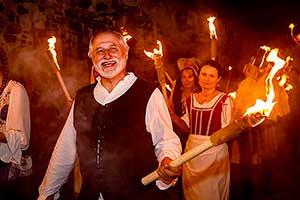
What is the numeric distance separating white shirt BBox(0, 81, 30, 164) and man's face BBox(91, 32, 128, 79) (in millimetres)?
1395

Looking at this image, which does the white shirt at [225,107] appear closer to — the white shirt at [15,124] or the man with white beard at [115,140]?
the man with white beard at [115,140]

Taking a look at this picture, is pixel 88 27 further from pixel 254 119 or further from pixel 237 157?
pixel 254 119

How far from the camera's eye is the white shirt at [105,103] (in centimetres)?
328

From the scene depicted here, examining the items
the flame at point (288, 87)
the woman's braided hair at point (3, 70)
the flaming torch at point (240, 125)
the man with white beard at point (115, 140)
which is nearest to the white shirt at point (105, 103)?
the man with white beard at point (115, 140)

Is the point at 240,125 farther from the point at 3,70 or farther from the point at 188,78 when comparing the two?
the point at 188,78

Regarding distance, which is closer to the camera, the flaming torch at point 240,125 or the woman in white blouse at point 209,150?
the flaming torch at point 240,125

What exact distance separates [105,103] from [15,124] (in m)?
1.52

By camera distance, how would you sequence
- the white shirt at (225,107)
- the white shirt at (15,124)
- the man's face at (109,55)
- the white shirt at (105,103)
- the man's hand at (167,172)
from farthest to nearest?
the white shirt at (225,107), the white shirt at (15,124), the man's face at (109,55), the white shirt at (105,103), the man's hand at (167,172)

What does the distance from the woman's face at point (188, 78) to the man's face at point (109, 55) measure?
2462 millimetres

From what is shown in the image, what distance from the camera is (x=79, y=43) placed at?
259 inches

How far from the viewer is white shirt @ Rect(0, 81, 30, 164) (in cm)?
458

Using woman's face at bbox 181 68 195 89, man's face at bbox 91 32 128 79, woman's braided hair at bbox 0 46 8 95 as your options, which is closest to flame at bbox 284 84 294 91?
woman's face at bbox 181 68 195 89

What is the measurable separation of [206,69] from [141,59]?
2100 mm

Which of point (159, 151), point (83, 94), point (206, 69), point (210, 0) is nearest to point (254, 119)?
point (159, 151)
